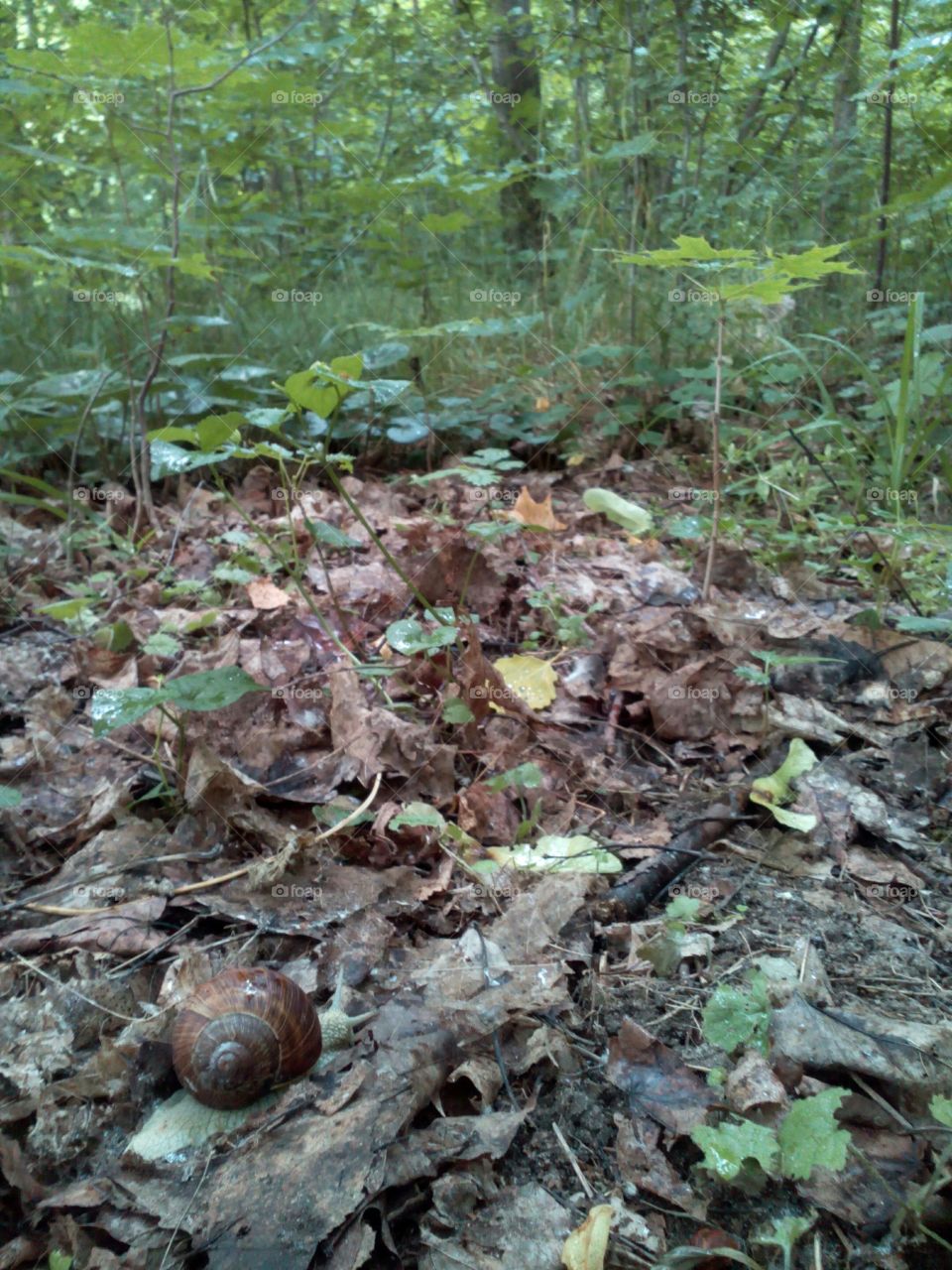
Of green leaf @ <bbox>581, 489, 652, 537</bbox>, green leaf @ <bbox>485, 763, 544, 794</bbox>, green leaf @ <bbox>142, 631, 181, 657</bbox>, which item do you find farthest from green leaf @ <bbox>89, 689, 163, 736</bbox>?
green leaf @ <bbox>581, 489, 652, 537</bbox>

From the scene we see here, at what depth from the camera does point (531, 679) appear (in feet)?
7.31

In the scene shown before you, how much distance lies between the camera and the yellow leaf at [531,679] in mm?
2182

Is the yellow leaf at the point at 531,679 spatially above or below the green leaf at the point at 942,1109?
below

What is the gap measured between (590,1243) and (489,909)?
63 cm

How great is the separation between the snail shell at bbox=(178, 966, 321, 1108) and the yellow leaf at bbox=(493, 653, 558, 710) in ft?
3.56

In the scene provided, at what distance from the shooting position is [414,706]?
2.14m

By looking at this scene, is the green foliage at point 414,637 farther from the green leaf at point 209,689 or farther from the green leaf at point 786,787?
the green leaf at point 786,787

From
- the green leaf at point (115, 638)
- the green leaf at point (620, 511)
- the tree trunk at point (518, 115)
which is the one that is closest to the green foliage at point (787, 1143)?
the green leaf at point (115, 638)

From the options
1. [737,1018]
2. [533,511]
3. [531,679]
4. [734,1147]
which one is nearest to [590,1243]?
[734,1147]

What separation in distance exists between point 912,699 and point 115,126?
178 inches

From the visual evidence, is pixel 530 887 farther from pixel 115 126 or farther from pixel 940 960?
pixel 115 126

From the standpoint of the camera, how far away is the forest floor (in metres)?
1.02

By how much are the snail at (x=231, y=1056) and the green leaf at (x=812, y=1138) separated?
0.62 meters

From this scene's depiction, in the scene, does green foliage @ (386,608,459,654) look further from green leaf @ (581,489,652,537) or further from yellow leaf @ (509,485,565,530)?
green leaf @ (581,489,652,537)
